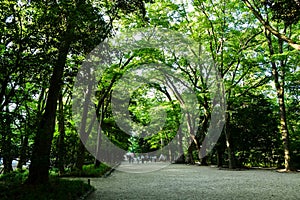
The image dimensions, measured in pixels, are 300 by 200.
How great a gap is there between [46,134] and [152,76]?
17.5 m

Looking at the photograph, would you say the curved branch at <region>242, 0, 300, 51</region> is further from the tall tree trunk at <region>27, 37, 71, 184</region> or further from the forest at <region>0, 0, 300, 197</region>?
the tall tree trunk at <region>27, 37, 71, 184</region>

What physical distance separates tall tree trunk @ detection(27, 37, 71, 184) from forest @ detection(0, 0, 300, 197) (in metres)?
0.04

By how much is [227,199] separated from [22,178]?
295 inches

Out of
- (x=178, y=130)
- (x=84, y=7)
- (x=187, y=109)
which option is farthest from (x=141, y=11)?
(x=178, y=130)

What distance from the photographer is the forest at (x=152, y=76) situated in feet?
23.1

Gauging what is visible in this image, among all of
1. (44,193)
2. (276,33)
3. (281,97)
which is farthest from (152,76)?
(44,193)

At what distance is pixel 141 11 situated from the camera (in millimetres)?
9195

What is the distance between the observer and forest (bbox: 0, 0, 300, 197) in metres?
7.05

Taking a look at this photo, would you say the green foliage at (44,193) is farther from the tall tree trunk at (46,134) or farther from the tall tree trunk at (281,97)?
the tall tree trunk at (281,97)

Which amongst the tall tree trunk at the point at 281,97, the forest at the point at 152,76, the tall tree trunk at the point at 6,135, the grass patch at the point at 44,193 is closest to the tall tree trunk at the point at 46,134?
the forest at the point at 152,76

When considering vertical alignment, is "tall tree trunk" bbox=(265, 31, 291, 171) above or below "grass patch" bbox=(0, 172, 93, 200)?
above

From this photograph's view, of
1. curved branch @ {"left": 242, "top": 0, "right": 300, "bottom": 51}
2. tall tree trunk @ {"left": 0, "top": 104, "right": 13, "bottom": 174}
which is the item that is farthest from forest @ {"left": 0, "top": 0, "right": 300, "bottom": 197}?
curved branch @ {"left": 242, "top": 0, "right": 300, "bottom": 51}

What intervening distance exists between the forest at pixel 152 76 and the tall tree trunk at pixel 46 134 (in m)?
0.04

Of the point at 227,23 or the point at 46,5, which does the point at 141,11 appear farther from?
the point at 227,23
